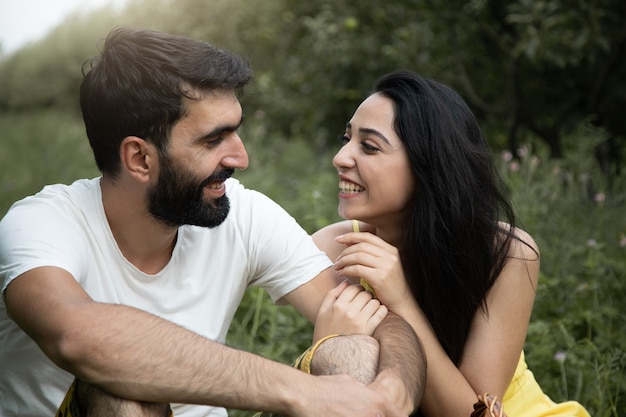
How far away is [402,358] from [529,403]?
2.23 ft

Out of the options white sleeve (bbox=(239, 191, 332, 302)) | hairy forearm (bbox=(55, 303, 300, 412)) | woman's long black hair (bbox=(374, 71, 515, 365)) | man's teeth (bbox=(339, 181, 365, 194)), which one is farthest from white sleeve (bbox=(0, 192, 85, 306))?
woman's long black hair (bbox=(374, 71, 515, 365))

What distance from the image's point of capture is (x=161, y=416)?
7.23 feet

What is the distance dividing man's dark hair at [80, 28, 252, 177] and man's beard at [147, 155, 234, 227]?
90 mm

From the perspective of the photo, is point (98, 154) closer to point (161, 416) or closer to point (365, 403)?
point (161, 416)

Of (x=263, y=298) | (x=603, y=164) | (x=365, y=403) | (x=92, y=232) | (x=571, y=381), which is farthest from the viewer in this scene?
(x=603, y=164)

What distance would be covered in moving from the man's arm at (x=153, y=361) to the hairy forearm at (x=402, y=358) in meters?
0.11

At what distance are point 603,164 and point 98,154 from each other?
182 inches

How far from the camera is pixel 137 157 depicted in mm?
2602

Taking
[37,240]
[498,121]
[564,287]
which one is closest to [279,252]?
[37,240]

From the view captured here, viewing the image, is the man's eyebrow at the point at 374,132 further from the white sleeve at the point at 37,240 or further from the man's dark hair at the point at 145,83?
the white sleeve at the point at 37,240

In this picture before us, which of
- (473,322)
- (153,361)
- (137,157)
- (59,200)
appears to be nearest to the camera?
(153,361)

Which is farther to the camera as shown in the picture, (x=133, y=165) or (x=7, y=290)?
(x=133, y=165)

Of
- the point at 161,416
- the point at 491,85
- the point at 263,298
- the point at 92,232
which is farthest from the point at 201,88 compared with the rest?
the point at 491,85

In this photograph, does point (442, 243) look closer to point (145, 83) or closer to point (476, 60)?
point (145, 83)
